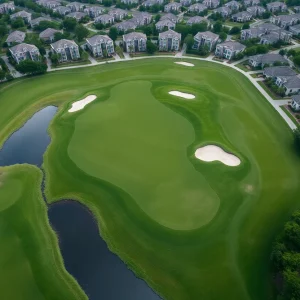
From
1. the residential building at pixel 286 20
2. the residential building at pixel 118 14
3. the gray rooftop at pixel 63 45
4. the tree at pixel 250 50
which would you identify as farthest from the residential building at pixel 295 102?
the residential building at pixel 118 14

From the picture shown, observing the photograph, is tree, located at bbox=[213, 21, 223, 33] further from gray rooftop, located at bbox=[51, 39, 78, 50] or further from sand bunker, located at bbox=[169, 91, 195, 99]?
gray rooftop, located at bbox=[51, 39, 78, 50]

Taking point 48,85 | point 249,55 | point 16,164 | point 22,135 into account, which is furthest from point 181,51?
point 16,164

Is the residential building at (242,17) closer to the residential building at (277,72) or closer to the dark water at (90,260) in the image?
the residential building at (277,72)

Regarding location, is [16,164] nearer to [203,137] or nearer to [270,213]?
[203,137]

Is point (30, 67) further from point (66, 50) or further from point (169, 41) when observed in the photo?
point (169, 41)

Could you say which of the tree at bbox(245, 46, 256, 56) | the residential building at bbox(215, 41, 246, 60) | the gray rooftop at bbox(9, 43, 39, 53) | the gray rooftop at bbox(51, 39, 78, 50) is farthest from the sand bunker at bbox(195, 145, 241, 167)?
the gray rooftop at bbox(9, 43, 39, 53)

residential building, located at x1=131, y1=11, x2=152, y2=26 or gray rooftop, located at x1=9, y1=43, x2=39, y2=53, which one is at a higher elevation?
gray rooftop, located at x1=9, y1=43, x2=39, y2=53

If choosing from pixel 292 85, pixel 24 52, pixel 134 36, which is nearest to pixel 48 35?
pixel 24 52
